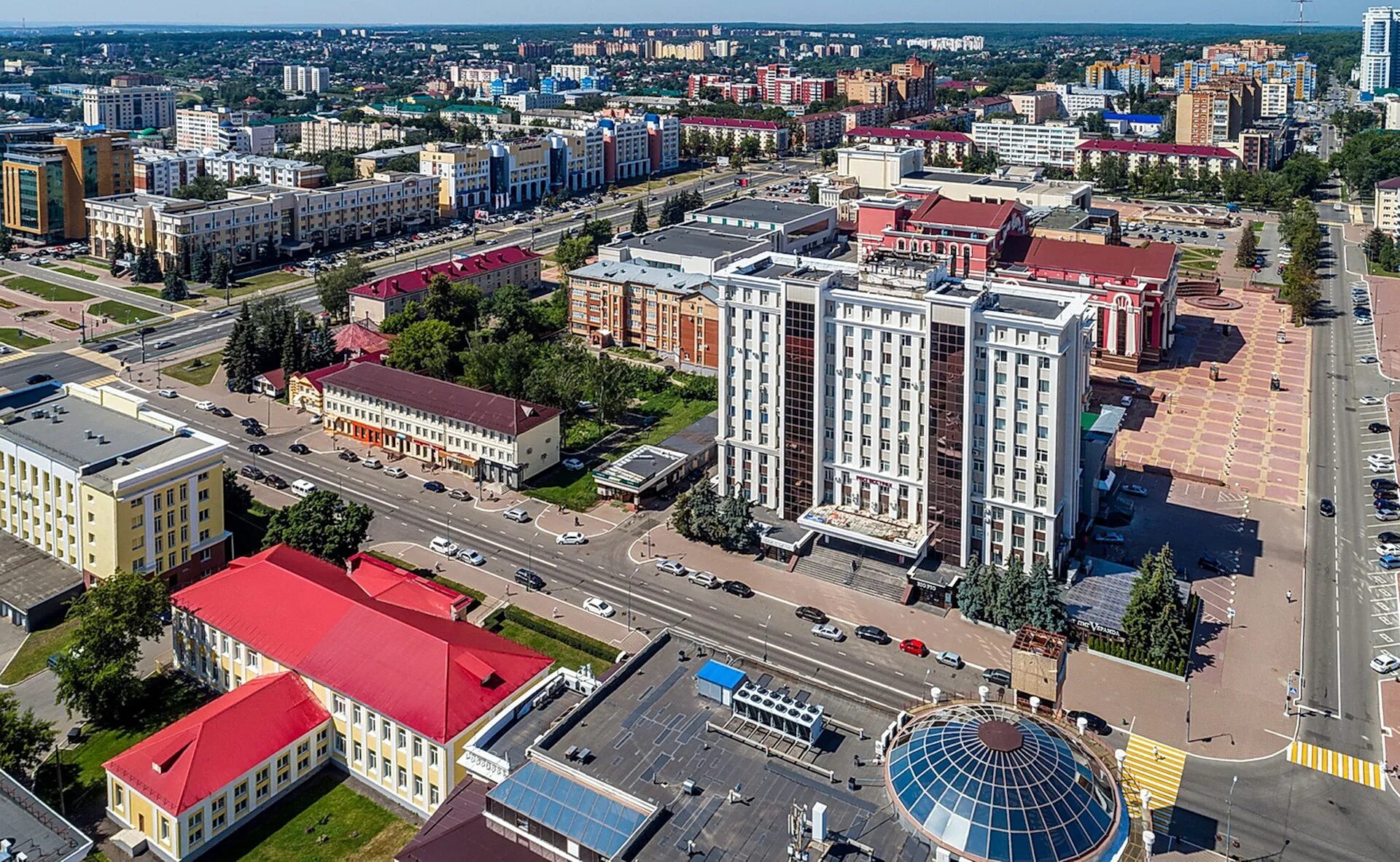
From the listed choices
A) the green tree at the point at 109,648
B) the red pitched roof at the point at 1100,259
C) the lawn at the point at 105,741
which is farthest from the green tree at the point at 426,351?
the red pitched roof at the point at 1100,259

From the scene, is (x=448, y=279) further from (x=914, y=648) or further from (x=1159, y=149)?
(x=1159, y=149)

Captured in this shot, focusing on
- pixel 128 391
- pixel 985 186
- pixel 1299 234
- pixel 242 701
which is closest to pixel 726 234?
pixel 985 186

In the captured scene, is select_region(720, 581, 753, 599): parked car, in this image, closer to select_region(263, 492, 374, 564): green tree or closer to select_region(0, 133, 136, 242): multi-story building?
select_region(263, 492, 374, 564): green tree

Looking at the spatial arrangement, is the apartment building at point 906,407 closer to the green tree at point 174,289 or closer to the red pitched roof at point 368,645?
the red pitched roof at point 368,645

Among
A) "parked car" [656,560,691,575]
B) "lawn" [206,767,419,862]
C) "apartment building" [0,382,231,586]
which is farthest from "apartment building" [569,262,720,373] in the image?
"lawn" [206,767,419,862]

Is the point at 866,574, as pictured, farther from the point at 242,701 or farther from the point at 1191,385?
the point at 1191,385
